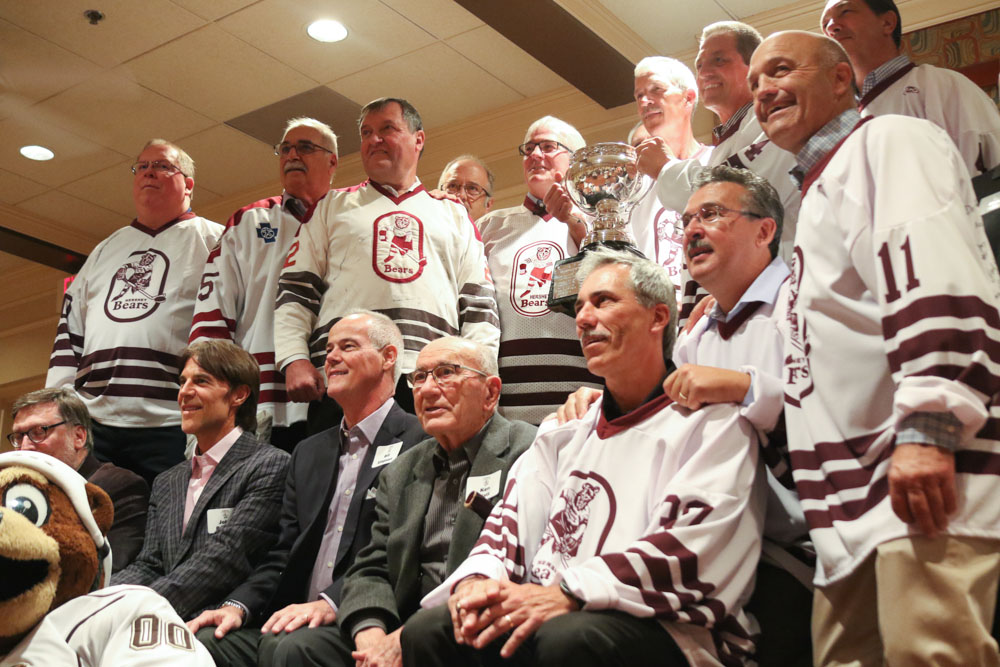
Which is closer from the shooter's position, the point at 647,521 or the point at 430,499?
the point at 647,521

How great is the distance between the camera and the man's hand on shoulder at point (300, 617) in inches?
101

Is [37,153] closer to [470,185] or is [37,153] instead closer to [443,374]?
[470,185]

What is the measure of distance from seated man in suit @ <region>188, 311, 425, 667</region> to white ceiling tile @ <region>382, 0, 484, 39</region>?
2454 millimetres


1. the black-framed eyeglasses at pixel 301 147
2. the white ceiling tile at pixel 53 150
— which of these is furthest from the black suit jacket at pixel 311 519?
the white ceiling tile at pixel 53 150

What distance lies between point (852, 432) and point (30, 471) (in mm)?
1529

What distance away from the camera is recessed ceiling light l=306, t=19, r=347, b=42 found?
5.24 m

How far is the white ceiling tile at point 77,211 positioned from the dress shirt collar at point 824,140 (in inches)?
243

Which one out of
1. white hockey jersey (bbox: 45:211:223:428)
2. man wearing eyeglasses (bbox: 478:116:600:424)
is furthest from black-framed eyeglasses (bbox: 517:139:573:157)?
white hockey jersey (bbox: 45:211:223:428)

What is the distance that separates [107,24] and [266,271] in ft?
7.82

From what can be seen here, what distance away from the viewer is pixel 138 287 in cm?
387

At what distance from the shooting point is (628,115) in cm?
561

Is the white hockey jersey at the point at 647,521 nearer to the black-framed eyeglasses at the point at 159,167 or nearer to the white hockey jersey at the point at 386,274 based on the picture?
the white hockey jersey at the point at 386,274

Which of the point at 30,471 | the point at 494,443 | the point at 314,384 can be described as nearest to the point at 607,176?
the point at 494,443

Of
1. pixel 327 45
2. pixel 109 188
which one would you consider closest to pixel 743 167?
pixel 327 45
